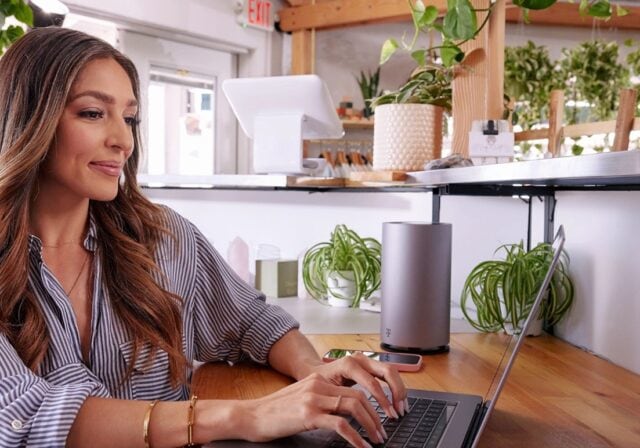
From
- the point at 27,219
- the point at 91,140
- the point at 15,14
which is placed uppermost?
the point at 15,14

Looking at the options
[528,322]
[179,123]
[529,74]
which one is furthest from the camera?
[179,123]

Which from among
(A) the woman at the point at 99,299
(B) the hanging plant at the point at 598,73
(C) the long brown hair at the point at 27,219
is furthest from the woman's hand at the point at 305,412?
(B) the hanging plant at the point at 598,73

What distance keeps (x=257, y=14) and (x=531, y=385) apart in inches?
179

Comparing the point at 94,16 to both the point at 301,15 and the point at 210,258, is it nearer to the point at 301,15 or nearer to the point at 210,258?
the point at 301,15

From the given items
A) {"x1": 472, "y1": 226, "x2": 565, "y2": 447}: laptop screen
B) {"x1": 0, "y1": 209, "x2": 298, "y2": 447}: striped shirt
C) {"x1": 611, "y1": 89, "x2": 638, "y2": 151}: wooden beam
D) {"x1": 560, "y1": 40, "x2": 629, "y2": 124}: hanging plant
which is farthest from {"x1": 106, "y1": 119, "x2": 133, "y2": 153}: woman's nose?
{"x1": 560, "y1": 40, "x2": 629, "y2": 124}: hanging plant

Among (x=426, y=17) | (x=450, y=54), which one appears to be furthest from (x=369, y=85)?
(x=426, y=17)

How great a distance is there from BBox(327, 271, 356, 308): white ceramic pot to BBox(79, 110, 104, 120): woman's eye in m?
0.99

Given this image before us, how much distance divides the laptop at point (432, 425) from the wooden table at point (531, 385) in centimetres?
3

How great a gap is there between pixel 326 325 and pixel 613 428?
0.82 m

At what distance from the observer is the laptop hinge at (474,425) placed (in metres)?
0.90

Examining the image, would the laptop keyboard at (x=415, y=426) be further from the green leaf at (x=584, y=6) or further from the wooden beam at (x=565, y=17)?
the wooden beam at (x=565, y=17)

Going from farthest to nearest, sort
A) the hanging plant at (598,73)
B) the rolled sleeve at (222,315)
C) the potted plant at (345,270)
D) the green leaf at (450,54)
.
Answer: the hanging plant at (598,73) → the potted plant at (345,270) → the green leaf at (450,54) → the rolled sleeve at (222,315)

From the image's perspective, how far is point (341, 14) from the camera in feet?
17.5

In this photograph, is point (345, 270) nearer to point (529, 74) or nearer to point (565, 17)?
point (529, 74)
